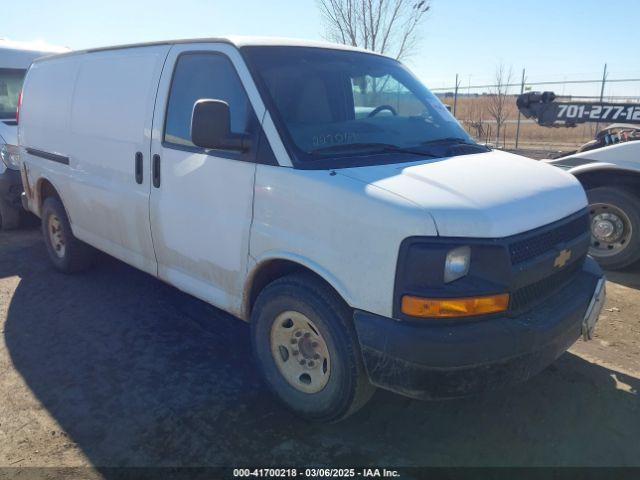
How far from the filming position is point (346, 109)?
11.4 ft

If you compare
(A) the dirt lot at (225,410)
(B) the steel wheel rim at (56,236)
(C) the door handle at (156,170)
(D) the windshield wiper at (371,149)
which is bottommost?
(A) the dirt lot at (225,410)

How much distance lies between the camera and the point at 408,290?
2.43m

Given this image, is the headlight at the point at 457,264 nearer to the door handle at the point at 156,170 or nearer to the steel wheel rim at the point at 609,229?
the door handle at the point at 156,170

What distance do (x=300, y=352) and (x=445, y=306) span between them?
3.28 ft

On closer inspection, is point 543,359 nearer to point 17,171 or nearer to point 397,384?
point 397,384

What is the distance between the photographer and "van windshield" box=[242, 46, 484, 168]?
302 centimetres

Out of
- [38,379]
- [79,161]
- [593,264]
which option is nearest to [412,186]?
[593,264]

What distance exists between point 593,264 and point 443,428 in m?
1.45

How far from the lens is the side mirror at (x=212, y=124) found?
2.89 m

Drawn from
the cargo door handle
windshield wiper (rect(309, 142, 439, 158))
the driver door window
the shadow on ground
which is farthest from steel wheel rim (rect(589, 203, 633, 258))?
the cargo door handle

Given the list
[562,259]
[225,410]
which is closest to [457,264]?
[562,259]

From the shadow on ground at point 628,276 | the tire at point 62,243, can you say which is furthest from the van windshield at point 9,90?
the shadow on ground at point 628,276

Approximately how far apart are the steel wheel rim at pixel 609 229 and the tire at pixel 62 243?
17.9 feet

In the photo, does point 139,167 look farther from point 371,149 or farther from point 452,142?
point 452,142
